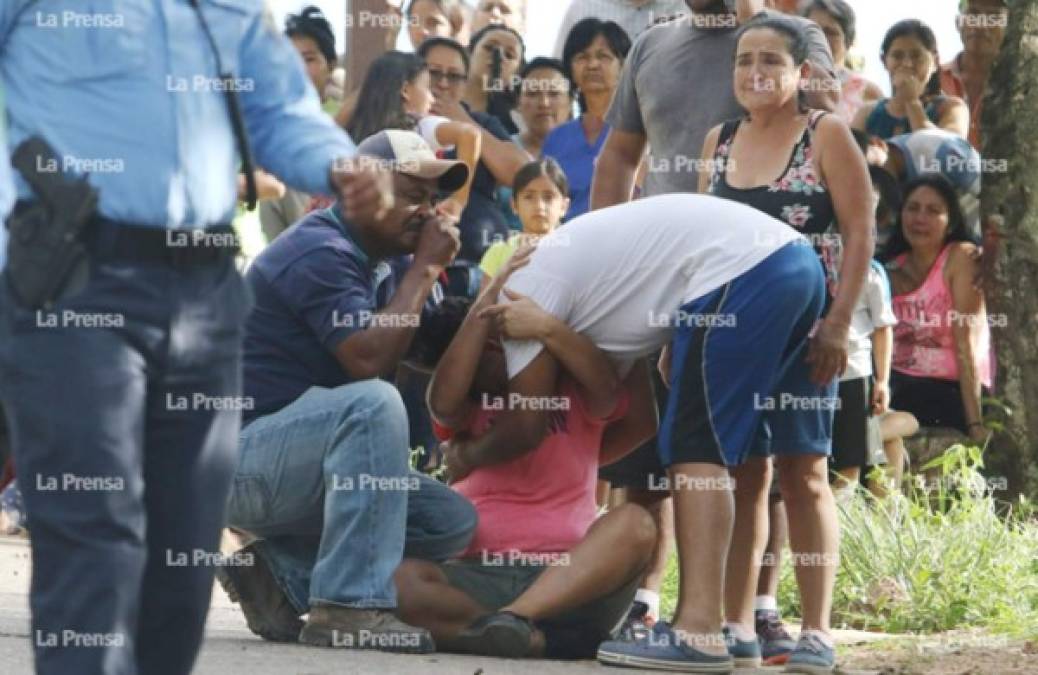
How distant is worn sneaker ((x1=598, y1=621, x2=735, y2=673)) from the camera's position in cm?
616

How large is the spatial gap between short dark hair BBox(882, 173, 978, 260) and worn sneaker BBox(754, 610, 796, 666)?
155 inches

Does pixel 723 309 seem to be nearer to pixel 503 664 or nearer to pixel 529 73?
pixel 503 664

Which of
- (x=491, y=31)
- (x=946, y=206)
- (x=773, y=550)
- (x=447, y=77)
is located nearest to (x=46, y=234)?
(x=773, y=550)

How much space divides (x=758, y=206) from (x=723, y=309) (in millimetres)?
650

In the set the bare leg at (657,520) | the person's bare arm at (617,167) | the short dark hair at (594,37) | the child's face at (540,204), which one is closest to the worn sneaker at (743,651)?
the bare leg at (657,520)

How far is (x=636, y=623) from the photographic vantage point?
6891mm

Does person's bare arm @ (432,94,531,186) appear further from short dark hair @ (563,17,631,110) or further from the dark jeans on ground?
the dark jeans on ground

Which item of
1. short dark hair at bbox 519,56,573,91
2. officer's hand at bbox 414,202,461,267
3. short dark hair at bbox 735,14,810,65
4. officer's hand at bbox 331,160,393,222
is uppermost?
short dark hair at bbox 735,14,810,65

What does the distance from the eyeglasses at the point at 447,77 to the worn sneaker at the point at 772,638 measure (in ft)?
13.8

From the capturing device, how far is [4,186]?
3.81 metres

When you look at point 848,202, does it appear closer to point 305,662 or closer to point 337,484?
point 337,484

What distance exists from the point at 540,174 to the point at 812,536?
124 inches

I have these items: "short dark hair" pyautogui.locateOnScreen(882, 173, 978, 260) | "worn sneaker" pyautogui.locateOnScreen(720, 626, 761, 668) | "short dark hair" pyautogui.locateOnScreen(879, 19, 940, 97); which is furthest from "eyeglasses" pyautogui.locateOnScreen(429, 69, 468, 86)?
"worn sneaker" pyautogui.locateOnScreen(720, 626, 761, 668)

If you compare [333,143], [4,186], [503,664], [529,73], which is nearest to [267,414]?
[503,664]
